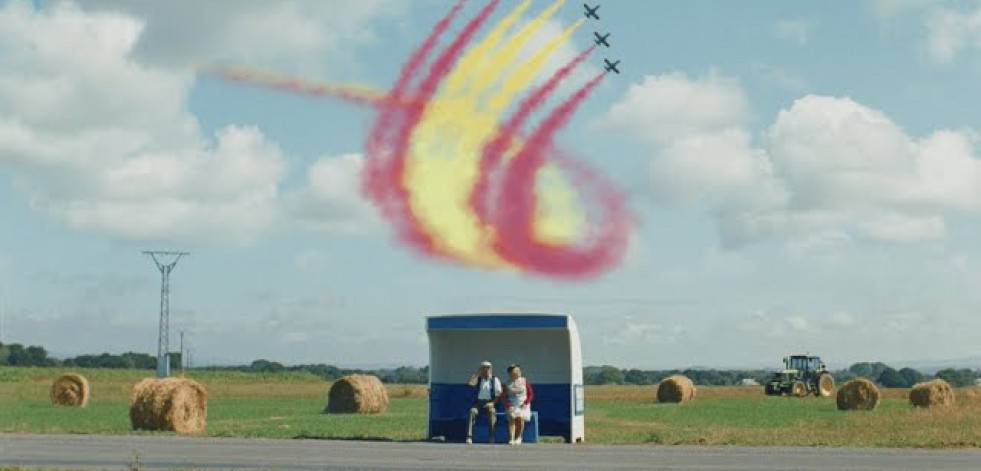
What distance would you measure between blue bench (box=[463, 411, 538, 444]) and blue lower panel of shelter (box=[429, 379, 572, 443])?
0.06 metres

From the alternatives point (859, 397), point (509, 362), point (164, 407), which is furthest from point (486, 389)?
point (859, 397)

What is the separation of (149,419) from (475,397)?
792 cm

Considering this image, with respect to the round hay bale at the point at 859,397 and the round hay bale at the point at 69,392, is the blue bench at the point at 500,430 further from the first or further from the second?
the round hay bale at the point at 69,392

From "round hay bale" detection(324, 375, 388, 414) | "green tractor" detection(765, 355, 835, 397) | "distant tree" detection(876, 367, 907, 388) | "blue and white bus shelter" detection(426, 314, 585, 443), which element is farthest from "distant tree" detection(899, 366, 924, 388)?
"blue and white bus shelter" detection(426, 314, 585, 443)

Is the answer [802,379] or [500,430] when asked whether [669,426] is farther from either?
[802,379]

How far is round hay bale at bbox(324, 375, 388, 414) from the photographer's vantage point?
4294 centimetres

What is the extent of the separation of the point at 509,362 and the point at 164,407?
8150 mm

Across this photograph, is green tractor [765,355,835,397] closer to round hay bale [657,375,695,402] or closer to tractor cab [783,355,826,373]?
tractor cab [783,355,826,373]

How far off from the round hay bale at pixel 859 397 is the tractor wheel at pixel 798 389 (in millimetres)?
18917

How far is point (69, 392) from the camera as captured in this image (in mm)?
50375

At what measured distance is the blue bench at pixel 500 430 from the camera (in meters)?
24.3

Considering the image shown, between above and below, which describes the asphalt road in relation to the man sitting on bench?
below

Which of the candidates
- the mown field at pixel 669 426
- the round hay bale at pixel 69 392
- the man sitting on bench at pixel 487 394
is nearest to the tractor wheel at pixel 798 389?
the mown field at pixel 669 426

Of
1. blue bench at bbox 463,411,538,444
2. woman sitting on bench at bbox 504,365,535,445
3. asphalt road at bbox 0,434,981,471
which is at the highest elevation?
woman sitting on bench at bbox 504,365,535,445
